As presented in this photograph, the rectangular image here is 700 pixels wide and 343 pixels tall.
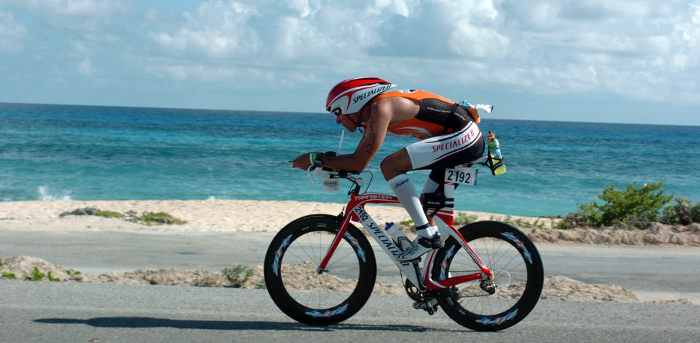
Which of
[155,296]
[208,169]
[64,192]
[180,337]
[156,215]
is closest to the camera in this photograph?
[180,337]

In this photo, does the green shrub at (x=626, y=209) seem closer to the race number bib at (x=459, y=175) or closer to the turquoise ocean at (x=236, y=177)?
the turquoise ocean at (x=236, y=177)

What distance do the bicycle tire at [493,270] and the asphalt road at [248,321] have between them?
102mm

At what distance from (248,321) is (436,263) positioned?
4.53 ft

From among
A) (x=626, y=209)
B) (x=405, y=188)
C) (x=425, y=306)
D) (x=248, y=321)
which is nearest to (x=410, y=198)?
(x=405, y=188)

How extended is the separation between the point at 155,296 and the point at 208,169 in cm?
2771

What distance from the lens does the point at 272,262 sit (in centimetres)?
432

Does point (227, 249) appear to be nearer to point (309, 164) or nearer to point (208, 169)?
point (309, 164)

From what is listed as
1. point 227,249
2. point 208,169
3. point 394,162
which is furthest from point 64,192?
point 394,162

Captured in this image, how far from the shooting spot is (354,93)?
4156 mm

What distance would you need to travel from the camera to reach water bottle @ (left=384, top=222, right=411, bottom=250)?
4.28 m

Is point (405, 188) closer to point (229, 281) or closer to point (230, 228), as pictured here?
point (229, 281)

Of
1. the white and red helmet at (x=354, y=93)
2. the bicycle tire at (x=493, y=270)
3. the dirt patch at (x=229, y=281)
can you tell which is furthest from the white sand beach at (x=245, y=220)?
the white and red helmet at (x=354, y=93)

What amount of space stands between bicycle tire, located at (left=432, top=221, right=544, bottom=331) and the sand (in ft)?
5.20

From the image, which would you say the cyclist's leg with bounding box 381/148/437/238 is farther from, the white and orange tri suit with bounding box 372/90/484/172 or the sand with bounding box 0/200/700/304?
the sand with bounding box 0/200/700/304
